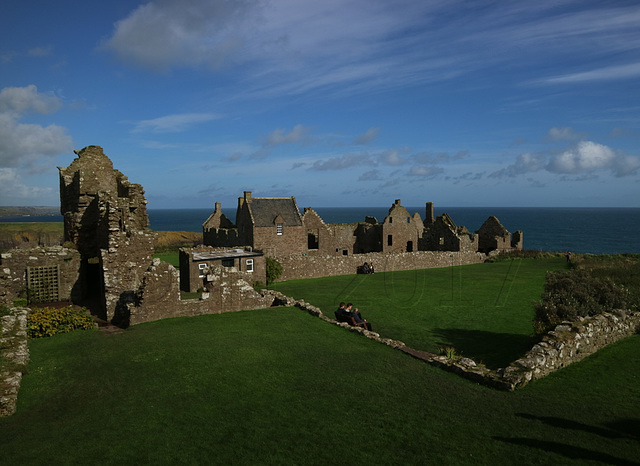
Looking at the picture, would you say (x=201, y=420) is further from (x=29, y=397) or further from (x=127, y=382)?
(x=29, y=397)

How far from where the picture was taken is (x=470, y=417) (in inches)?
334

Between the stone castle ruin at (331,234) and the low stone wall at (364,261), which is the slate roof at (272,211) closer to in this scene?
the stone castle ruin at (331,234)

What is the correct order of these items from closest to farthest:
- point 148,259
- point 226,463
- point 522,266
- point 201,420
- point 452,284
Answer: point 226,463 < point 201,420 < point 148,259 < point 452,284 < point 522,266

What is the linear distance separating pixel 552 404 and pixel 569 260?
38717mm

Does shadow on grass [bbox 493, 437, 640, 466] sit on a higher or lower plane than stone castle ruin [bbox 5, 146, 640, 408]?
lower

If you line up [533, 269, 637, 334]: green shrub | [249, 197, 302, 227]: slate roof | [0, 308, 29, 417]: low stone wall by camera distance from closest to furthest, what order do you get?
[0, 308, 29, 417]: low stone wall < [533, 269, 637, 334]: green shrub < [249, 197, 302, 227]: slate roof

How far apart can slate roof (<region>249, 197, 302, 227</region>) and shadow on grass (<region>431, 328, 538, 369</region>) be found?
27.5 metres

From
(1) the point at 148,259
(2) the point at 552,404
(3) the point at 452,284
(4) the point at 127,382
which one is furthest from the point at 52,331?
(3) the point at 452,284

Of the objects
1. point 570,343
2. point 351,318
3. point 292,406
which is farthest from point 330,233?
point 292,406

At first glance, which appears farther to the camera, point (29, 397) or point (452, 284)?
point (452, 284)

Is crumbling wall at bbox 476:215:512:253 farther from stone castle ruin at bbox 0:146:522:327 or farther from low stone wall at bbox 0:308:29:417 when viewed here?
low stone wall at bbox 0:308:29:417

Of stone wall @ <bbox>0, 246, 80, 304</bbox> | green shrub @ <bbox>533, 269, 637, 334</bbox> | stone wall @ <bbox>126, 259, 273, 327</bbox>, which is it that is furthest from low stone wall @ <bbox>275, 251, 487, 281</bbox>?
green shrub @ <bbox>533, 269, 637, 334</bbox>

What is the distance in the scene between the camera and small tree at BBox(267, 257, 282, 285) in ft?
104

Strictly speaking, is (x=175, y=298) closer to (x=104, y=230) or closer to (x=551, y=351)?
(x=104, y=230)
